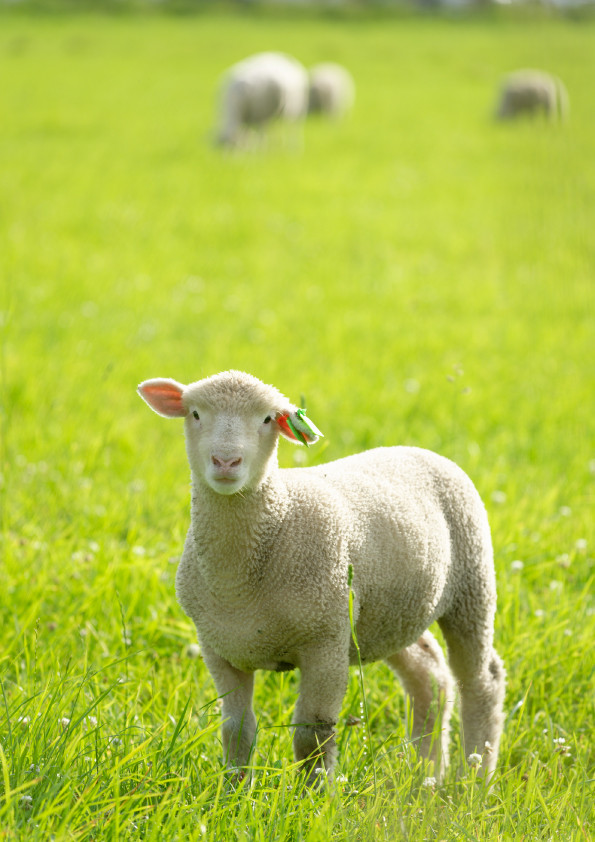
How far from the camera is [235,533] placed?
2166 mm

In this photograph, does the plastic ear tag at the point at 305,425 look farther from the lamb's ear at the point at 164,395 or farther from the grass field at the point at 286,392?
the grass field at the point at 286,392

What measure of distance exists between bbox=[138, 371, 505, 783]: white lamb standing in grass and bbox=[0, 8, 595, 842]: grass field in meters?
0.18

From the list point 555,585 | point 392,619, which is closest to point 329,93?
point 555,585

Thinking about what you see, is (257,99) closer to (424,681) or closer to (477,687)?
(424,681)

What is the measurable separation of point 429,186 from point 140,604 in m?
11.5

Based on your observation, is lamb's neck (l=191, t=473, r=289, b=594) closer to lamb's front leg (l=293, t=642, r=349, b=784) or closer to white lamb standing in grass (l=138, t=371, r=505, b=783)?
white lamb standing in grass (l=138, t=371, r=505, b=783)

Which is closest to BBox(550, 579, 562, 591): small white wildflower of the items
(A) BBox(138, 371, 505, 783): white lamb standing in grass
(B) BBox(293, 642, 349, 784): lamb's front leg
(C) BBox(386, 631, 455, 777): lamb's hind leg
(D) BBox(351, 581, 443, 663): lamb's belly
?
(C) BBox(386, 631, 455, 777): lamb's hind leg

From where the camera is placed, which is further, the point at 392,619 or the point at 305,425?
the point at 392,619

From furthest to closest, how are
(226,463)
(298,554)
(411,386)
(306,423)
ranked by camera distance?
(411,386) → (298,554) → (306,423) → (226,463)

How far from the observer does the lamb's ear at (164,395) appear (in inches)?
85.3

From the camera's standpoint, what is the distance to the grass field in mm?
1989

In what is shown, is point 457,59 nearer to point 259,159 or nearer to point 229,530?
point 259,159

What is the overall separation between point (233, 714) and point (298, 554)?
0.45 metres

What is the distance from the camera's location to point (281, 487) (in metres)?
2.24
